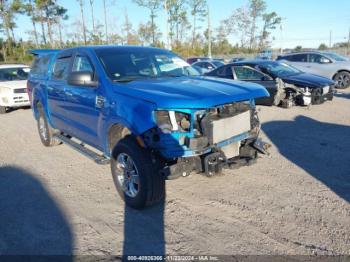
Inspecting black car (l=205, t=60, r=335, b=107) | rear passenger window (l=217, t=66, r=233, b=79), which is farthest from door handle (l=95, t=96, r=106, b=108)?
rear passenger window (l=217, t=66, r=233, b=79)

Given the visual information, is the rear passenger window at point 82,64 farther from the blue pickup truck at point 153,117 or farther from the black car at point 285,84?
the black car at point 285,84

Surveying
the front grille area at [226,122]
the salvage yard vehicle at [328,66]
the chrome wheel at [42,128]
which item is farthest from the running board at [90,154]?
the salvage yard vehicle at [328,66]

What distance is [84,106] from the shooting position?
4.80 meters

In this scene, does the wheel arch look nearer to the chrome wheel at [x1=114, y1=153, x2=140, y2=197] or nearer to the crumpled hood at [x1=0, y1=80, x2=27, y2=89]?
the chrome wheel at [x1=114, y1=153, x2=140, y2=197]

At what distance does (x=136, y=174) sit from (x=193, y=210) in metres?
0.82

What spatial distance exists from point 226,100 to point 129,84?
1.24 metres

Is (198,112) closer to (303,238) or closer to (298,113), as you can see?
(303,238)

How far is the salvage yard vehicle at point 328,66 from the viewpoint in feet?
47.4

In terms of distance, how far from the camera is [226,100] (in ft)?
12.0

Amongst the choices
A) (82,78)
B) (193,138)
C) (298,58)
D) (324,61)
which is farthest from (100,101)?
(298,58)

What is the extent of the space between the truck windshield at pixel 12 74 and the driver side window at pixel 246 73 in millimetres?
8061

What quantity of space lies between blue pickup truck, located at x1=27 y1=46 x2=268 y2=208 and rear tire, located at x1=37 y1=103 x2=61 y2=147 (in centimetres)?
161

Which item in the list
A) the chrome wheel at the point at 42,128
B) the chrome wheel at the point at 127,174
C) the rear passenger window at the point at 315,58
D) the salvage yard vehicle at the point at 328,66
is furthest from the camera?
the rear passenger window at the point at 315,58

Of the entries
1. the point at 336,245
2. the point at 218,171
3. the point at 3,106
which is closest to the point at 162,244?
the point at 218,171
